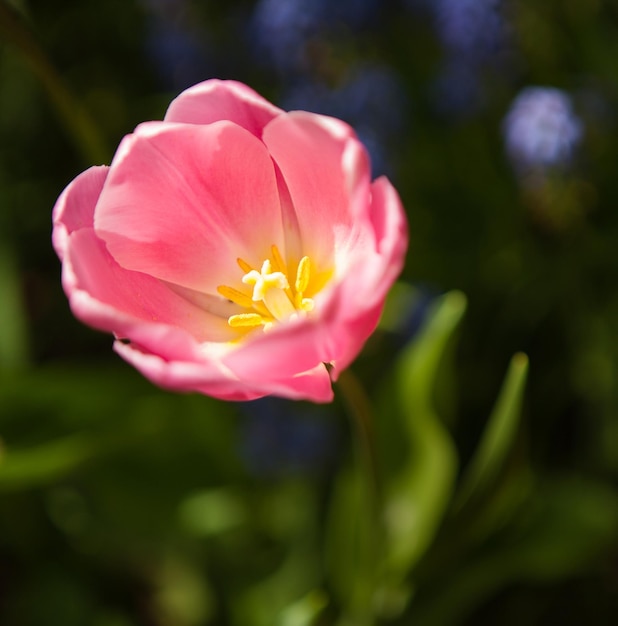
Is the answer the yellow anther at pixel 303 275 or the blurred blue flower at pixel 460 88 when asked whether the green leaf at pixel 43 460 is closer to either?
the yellow anther at pixel 303 275

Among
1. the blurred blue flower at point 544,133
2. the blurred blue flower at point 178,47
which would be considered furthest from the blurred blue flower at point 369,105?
the blurred blue flower at point 178,47

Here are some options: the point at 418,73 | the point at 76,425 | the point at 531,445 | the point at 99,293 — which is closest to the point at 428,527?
the point at 531,445

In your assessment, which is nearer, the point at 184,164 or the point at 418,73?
the point at 184,164

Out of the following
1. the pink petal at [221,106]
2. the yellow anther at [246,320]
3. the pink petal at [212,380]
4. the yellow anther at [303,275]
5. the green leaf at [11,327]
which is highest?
the pink petal at [221,106]

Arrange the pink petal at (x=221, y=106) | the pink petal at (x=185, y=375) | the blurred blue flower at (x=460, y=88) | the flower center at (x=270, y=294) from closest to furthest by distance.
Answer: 1. the pink petal at (x=185, y=375)
2. the pink petal at (x=221, y=106)
3. the flower center at (x=270, y=294)
4. the blurred blue flower at (x=460, y=88)

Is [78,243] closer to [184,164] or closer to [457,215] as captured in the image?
[184,164]

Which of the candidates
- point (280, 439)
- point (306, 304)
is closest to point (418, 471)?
point (280, 439)
